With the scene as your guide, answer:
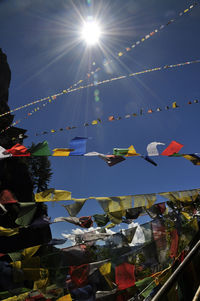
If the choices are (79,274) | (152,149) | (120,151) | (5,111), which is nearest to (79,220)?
(79,274)

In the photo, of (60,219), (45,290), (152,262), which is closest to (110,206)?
(60,219)

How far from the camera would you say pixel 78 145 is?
4152 mm

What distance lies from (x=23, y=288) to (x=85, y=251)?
142 centimetres

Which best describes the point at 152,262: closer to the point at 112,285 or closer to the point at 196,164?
the point at 112,285

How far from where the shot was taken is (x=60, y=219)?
156 inches

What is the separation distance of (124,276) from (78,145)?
9.66 ft

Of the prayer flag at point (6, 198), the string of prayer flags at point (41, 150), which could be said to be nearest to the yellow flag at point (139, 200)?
the string of prayer flags at point (41, 150)

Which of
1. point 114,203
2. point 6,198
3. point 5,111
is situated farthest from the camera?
point 5,111

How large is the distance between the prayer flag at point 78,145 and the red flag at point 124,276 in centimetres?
253

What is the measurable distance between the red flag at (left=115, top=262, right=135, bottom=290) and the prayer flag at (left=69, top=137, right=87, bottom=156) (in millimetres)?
2535

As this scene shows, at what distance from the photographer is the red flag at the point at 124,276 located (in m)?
3.57

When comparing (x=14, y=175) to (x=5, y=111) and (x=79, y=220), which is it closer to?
(x=79, y=220)

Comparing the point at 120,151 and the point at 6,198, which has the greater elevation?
the point at 120,151

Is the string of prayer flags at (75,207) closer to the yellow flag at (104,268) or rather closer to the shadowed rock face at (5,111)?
the yellow flag at (104,268)
